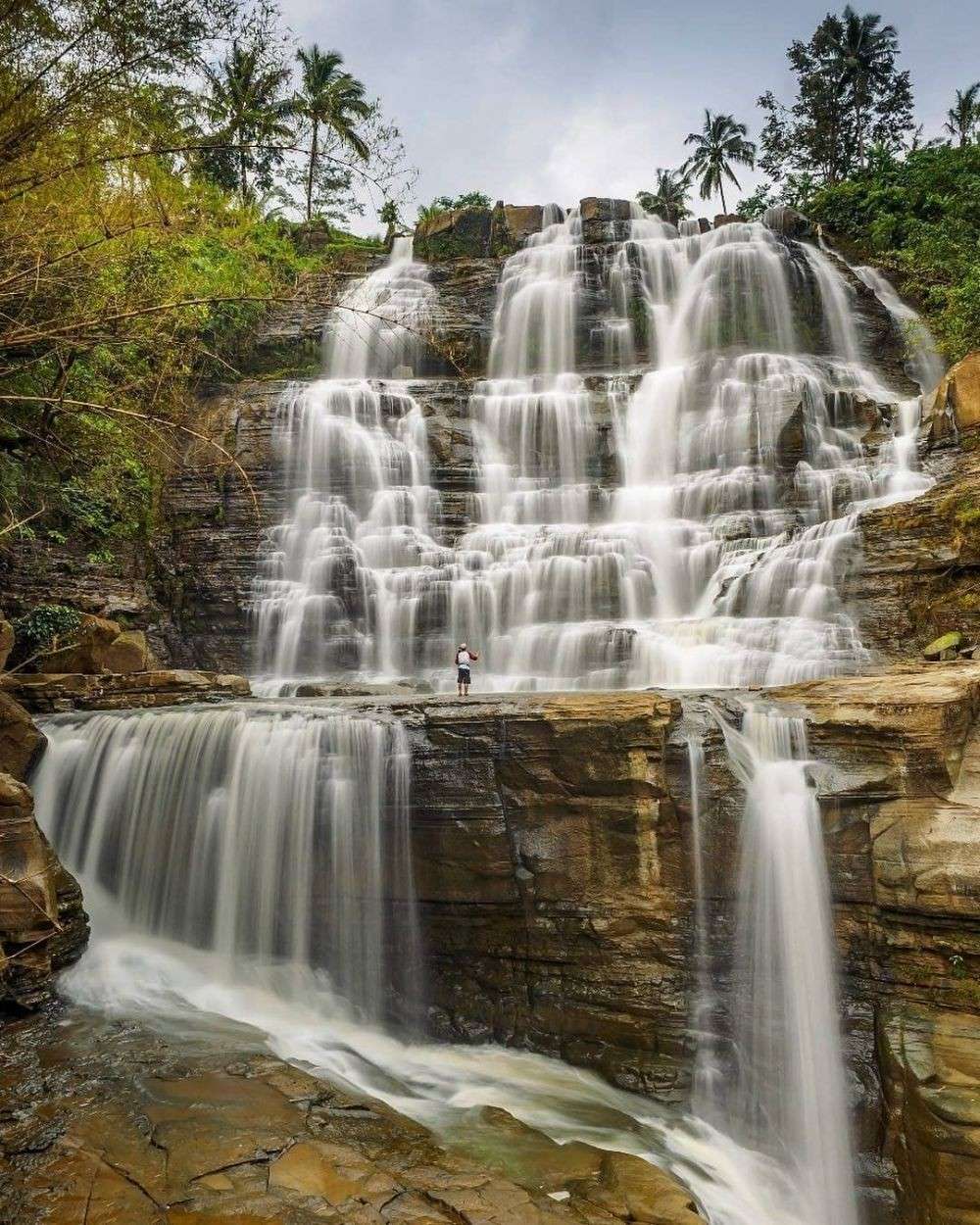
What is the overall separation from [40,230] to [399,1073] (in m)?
6.82

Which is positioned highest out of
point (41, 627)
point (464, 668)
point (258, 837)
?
point (41, 627)

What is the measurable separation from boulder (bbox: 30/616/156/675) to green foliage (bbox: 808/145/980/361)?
19318mm

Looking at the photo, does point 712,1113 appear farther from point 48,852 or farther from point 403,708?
point 48,852

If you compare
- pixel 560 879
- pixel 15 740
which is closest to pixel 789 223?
pixel 560 879

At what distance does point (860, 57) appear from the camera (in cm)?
3553

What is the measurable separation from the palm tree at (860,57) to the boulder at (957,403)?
27.0m

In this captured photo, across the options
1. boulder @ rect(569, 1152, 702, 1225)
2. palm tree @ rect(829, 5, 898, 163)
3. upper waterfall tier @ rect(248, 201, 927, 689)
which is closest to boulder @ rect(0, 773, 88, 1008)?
boulder @ rect(569, 1152, 702, 1225)

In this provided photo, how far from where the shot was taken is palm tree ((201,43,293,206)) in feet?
16.9

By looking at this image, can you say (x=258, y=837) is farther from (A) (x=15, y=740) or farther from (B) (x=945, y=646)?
(B) (x=945, y=646)

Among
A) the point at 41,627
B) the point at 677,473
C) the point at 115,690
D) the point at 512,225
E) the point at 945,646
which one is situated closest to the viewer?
the point at 945,646

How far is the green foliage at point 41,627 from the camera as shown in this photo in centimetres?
1283

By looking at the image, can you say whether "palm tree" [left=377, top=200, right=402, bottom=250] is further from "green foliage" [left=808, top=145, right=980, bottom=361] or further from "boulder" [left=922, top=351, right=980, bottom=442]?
"green foliage" [left=808, top=145, right=980, bottom=361]

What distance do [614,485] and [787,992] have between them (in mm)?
13620

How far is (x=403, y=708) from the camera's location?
334 inches
